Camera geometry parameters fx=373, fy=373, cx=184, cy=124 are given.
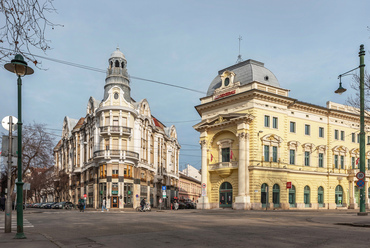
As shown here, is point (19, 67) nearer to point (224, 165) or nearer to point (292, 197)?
point (224, 165)

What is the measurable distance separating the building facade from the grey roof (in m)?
16.9

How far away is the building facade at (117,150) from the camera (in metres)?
55.7

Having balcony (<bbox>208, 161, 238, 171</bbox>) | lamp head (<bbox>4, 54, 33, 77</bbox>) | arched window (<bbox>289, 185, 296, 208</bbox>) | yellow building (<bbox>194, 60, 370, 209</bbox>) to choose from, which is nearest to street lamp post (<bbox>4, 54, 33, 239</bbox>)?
Result: lamp head (<bbox>4, 54, 33, 77</bbox>)

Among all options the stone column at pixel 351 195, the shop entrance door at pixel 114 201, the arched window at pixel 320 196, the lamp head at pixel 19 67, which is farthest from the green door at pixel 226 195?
the lamp head at pixel 19 67

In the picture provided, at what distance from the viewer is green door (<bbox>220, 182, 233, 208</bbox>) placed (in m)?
44.8

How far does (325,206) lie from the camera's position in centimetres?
4919

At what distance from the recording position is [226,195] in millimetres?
45375

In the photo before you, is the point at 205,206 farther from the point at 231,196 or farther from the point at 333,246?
the point at 333,246

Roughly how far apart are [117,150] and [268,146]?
2344cm

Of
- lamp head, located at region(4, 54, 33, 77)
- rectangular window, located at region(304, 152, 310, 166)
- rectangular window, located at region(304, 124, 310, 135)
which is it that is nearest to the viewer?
lamp head, located at region(4, 54, 33, 77)

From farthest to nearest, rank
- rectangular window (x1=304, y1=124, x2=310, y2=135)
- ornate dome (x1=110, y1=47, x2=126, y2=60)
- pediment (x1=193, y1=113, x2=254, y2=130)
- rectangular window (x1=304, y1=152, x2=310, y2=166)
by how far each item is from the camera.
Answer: ornate dome (x1=110, y1=47, x2=126, y2=60) < rectangular window (x1=304, y1=124, x2=310, y2=135) < rectangular window (x1=304, y1=152, x2=310, y2=166) < pediment (x1=193, y1=113, x2=254, y2=130)

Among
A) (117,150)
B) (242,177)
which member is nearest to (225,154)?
(242,177)

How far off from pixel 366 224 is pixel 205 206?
32006 mm

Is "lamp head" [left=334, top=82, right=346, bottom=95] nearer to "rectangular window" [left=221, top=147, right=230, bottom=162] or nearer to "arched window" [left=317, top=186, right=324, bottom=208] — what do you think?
"rectangular window" [left=221, top=147, right=230, bottom=162]
